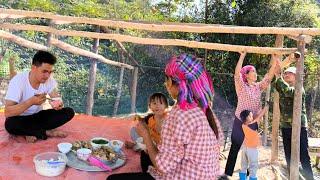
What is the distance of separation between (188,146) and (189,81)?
39 centimetres

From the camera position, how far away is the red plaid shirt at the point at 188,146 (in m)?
2.39

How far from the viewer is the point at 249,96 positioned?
4.22 meters

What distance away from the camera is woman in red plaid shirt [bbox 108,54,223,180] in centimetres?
240

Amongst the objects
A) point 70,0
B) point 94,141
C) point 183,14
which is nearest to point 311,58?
point 183,14

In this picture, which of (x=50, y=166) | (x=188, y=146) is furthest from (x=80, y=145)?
(x=188, y=146)

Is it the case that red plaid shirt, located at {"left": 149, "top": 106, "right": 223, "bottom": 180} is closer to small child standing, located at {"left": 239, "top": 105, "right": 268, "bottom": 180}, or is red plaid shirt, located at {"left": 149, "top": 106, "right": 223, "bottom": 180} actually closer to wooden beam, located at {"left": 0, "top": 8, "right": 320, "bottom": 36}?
wooden beam, located at {"left": 0, "top": 8, "right": 320, "bottom": 36}

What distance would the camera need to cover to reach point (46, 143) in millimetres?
3775

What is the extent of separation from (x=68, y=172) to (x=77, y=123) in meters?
1.50

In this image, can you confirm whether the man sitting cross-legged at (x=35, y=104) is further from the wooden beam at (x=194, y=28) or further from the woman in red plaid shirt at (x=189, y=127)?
the woman in red plaid shirt at (x=189, y=127)

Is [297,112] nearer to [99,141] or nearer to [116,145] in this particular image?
[116,145]

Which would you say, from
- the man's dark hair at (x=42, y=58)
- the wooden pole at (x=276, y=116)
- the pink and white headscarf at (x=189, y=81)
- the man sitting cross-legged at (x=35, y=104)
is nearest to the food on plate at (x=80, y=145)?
the man sitting cross-legged at (x=35, y=104)

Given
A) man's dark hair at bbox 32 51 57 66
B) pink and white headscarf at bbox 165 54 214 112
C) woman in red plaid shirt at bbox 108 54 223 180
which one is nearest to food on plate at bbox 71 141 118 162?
man's dark hair at bbox 32 51 57 66

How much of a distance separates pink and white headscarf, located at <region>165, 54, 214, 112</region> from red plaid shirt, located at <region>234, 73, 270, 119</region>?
5.89 ft

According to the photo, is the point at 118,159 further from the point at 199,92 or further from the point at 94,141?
the point at 199,92
